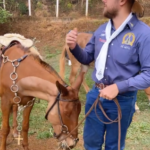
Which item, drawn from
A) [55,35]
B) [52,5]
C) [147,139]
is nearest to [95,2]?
[52,5]

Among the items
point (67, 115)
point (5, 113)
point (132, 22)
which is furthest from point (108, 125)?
point (5, 113)

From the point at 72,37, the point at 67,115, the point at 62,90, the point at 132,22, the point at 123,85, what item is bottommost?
the point at 67,115

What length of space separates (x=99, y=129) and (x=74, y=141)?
32 cm

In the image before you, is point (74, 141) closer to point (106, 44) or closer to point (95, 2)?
point (106, 44)

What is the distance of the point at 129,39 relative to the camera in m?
2.15

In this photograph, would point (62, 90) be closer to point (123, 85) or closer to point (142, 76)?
point (123, 85)

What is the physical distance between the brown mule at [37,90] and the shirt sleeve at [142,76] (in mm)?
477

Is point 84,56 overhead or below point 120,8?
below

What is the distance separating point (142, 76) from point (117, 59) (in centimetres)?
28

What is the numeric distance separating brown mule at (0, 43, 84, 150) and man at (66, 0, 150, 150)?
9.4 inches

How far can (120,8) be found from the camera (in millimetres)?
2207

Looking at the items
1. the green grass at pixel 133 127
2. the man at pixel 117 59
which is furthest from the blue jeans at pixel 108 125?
the green grass at pixel 133 127

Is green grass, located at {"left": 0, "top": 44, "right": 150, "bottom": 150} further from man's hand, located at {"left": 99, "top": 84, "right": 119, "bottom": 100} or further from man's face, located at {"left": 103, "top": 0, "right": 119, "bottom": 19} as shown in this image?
man's face, located at {"left": 103, "top": 0, "right": 119, "bottom": 19}

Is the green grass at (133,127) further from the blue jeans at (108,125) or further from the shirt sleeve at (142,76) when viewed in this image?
the shirt sleeve at (142,76)
